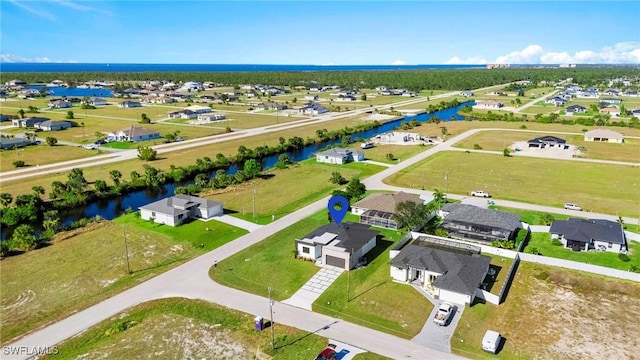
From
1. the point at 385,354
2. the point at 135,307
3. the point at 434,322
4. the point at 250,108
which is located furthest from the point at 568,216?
the point at 250,108

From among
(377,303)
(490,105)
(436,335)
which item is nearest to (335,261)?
(377,303)

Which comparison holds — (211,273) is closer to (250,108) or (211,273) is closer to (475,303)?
(475,303)

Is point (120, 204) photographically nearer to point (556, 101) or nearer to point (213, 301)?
point (213, 301)

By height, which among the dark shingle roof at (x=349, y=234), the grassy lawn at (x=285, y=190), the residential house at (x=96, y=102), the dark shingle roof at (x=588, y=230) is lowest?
the grassy lawn at (x=285, y=190)

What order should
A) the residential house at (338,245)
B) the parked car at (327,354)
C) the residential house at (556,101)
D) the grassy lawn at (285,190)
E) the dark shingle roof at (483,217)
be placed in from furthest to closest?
the residential house at (556,101)
the grassy lawn at (285,190)
the dark shingle roof at (483,217)
the residential house at (338,245)
the parked car at (327,354)

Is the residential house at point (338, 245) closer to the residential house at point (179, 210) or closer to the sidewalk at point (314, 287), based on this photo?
the sidewalk at point (314, 287)

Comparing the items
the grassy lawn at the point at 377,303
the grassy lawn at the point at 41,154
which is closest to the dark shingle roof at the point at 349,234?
the grassy lawn at the point at 377,303
